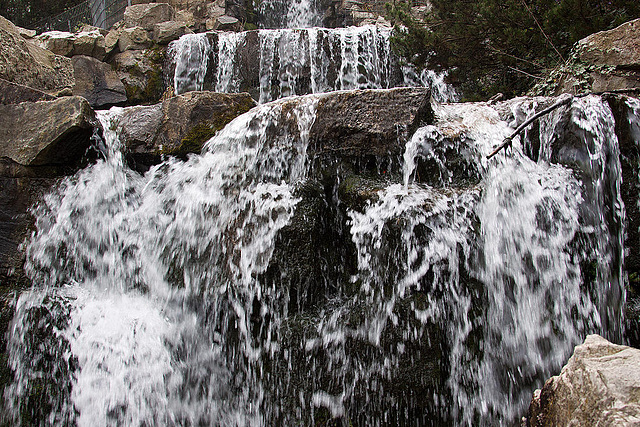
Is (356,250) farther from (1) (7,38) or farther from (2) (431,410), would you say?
(1) (7,38)

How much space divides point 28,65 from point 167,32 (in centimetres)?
558

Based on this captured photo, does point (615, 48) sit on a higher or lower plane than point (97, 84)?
lower

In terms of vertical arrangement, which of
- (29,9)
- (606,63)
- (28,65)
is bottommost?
(606,63)

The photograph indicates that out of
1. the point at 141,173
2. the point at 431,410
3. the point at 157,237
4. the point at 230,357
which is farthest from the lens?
the point at 141,173

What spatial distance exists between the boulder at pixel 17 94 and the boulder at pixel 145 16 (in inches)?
274

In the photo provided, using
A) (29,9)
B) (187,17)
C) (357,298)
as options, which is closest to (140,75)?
(187,17)

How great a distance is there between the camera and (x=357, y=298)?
3.42 metres

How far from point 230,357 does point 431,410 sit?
5.43ft

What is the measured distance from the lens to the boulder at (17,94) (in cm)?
399

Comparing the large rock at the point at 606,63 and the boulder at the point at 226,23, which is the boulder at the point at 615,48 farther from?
the boulder at the point at 226,23

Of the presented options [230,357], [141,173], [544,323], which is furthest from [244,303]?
[544,323]

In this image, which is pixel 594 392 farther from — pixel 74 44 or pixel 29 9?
pixel 29 9

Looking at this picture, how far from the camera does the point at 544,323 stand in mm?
3158

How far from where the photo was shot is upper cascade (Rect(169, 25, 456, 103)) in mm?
7828
